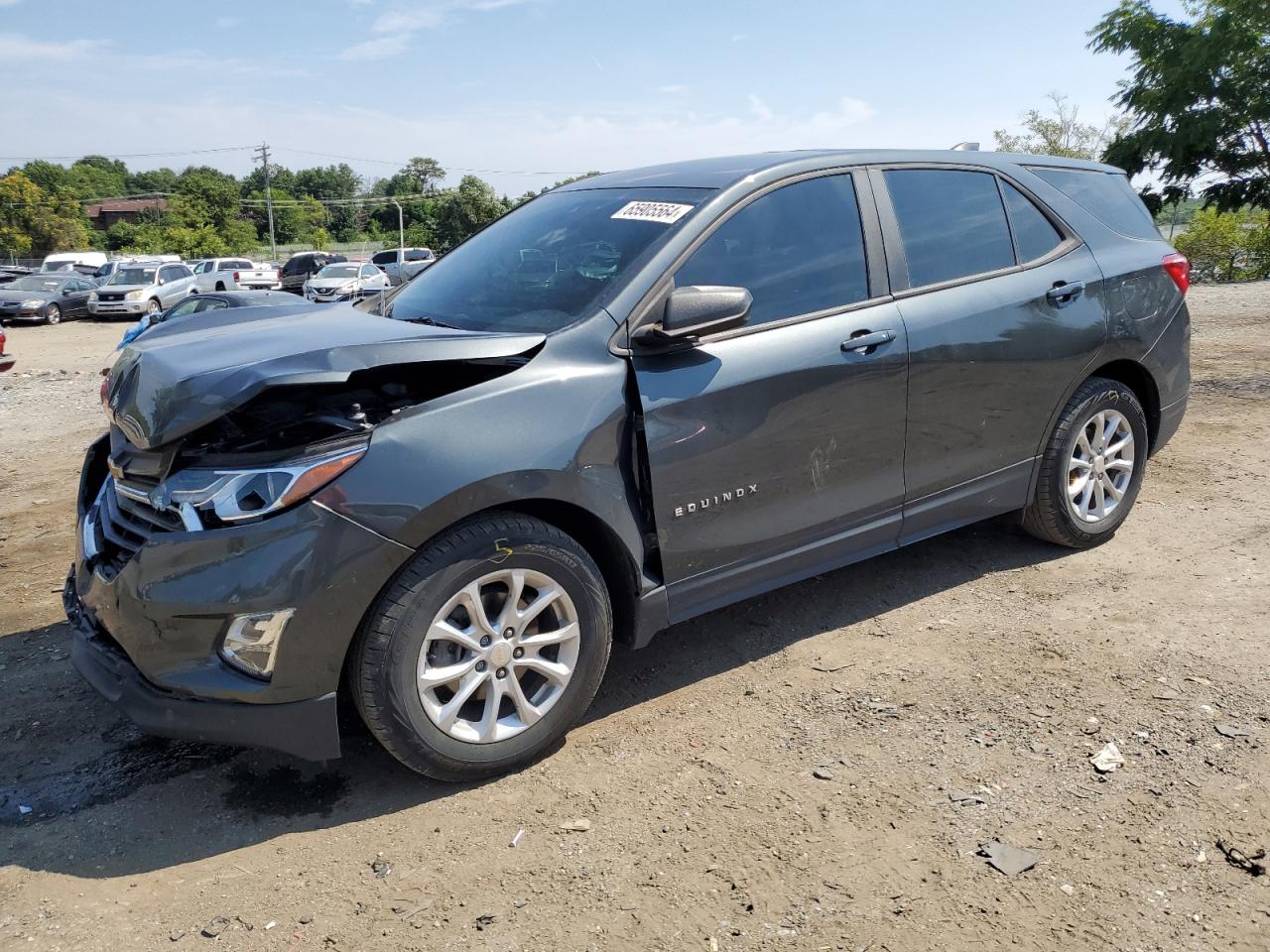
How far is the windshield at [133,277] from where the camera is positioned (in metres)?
29.2

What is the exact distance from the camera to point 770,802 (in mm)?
2988

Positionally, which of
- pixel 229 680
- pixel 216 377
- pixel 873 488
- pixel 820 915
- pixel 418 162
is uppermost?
pixel 418 162

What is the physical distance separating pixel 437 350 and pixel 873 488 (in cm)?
178

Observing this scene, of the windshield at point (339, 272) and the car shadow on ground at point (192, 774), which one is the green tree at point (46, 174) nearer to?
the windshield at point (339, 272)

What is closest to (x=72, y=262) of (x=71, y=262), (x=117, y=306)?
(x=71, y=262)

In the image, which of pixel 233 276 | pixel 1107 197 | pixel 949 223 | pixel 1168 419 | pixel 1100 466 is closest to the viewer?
pixel 949 223

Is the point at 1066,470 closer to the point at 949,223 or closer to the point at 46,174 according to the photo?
the point at 949,223

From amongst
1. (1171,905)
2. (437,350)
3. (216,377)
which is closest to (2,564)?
(216,377)

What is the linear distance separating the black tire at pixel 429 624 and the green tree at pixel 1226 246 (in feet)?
89.5

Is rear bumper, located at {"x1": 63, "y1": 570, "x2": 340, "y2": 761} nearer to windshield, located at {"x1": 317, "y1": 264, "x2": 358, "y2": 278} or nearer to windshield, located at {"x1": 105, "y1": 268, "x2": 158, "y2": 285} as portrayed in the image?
windshield, located at {"x1": 317, "y1": 264, "x2": 358, "y2": 278}

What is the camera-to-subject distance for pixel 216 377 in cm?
288

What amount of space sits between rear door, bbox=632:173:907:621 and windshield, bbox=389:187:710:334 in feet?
0.86

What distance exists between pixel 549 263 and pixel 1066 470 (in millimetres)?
2551

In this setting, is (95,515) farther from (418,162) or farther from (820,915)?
(418,162)
